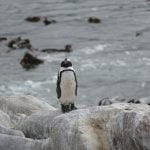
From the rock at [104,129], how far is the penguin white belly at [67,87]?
3765 millimetres

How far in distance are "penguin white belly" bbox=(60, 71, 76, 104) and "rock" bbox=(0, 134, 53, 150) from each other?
3.30m

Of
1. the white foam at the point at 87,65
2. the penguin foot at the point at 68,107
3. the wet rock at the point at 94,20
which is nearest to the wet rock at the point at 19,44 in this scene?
the white foam at the point at 87,65

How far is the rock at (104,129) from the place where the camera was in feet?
34.6

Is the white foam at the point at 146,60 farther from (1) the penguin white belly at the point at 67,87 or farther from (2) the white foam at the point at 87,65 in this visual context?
(1) the penguin white belly at the point at 67,87

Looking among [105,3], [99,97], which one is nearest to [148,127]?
[99,97]

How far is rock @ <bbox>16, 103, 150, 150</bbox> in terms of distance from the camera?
1054 centimetres

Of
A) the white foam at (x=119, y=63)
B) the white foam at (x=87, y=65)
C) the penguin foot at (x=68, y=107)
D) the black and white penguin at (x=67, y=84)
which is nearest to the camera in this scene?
the penguin foot at (x=68, y=107)

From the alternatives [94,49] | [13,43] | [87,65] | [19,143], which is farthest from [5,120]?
[13,43]

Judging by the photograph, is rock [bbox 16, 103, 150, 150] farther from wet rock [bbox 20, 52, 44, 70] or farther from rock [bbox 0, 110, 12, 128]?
wet rock [bbox 20, 52, 44, 70]

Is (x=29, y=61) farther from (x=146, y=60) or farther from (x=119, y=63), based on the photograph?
(x=146, y=60)

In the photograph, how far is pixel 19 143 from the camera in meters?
12.2

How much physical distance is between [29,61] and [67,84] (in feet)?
61.8

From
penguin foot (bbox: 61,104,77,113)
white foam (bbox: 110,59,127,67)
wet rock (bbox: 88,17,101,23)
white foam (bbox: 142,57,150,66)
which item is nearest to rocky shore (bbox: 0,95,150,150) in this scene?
penguin foot (bbox: 61,104,77,113)

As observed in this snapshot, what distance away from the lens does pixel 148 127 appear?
10445 mm
